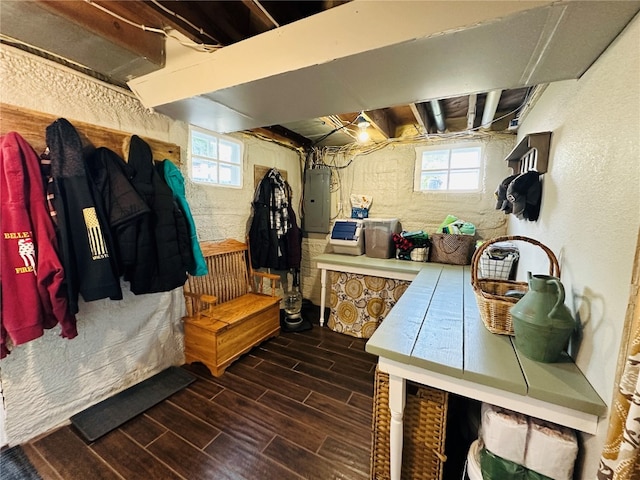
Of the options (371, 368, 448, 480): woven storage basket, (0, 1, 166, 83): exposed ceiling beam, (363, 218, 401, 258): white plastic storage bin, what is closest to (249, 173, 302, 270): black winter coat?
(363, 218, 401, 258): white plastic storage bin

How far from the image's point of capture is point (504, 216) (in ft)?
8.44

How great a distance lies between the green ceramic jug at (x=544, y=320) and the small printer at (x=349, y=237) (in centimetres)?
194

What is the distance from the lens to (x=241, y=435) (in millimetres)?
1499

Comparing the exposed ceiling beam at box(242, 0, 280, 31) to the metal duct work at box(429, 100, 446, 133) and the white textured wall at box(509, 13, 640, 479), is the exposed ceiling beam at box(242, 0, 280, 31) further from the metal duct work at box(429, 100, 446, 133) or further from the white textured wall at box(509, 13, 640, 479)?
the white textured wall at box(509, 13, 640, 479)

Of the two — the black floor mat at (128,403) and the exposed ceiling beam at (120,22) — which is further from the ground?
the exposed ceiling beam at (120,22)

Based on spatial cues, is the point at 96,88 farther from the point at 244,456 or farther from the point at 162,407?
the point at 244,456

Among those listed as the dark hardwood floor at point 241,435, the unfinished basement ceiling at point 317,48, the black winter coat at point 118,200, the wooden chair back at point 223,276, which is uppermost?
the unfinished basement ceiling at point 317,48

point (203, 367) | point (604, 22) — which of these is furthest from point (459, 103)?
point (203, 367)

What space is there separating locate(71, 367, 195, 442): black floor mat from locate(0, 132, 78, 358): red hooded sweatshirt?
0.61 metres

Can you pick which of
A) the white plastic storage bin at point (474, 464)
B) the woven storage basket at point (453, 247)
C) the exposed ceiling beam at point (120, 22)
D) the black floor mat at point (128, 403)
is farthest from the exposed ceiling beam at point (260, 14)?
the black floor mat at point (128, 403)

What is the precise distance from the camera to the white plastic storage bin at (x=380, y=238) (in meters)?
2.79

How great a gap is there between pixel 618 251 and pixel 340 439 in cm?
151

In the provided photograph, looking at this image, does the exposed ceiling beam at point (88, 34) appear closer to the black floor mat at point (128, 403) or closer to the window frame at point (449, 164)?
the black floor mat at point (128, 403)

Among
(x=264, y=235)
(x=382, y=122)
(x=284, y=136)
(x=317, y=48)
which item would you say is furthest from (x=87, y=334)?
(x=382, y=122)
